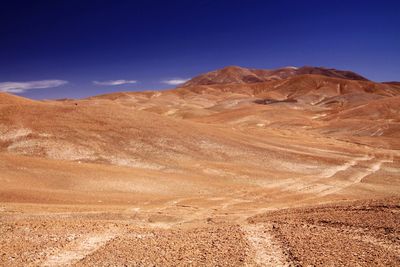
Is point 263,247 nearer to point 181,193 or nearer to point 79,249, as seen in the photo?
point 79,249

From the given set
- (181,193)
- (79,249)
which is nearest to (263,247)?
(79,249)

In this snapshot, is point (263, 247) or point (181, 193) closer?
point (263, 247)

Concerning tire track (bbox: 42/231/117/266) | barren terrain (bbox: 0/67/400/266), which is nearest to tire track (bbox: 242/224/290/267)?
barren terrain (bbox: 0/67/400/266)

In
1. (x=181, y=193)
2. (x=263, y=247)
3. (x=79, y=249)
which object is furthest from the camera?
(x=181, y=193)

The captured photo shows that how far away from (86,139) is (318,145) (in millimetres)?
21787

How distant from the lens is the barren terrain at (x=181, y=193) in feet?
31.1

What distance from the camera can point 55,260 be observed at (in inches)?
363

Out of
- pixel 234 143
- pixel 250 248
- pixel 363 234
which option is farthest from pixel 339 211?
pixel 234 143

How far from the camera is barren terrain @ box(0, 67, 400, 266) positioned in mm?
9477

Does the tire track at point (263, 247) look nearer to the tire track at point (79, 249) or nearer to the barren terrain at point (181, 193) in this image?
the barren terrain at point (181, 193)

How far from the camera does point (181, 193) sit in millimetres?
21641

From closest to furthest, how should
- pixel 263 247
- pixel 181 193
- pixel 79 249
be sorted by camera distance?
pixel 263 247 → pixel 79 249 → pixel 181 193

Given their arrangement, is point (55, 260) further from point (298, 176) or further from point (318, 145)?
point (318, 145)

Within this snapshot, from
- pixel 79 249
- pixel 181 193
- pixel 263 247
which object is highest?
pixel 79 249
